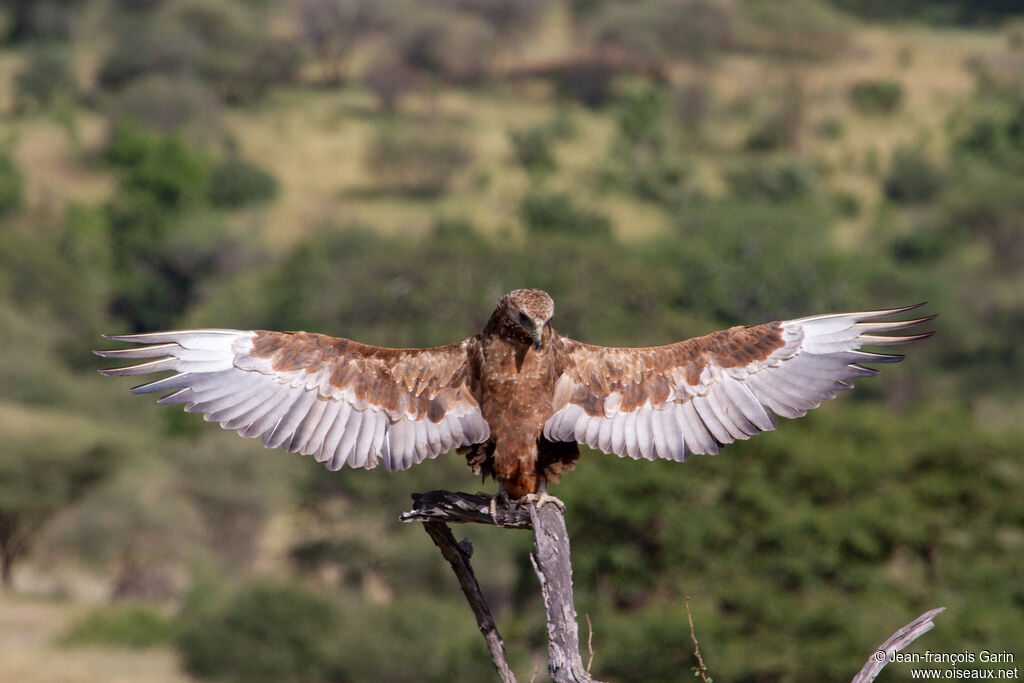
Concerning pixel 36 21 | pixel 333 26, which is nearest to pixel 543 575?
pixel 333 26

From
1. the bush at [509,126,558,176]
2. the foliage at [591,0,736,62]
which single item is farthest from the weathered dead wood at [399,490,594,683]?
the foliage at [591,0,736,62]

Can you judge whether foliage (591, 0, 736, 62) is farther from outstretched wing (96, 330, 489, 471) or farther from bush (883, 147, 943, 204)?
outstretched wing (96, 330, 489, 471)

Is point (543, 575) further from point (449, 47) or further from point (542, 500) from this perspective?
point (449, 47)

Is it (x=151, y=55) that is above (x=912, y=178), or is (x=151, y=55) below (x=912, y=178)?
above

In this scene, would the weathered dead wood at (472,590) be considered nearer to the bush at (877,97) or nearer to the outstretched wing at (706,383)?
the outstretched wing at (706,383)

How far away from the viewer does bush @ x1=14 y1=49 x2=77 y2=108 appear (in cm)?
7619

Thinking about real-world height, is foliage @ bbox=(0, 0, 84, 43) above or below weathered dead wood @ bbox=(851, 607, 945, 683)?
above

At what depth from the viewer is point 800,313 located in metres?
54.3

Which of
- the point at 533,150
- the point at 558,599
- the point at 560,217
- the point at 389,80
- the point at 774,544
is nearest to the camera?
the point at 558,599

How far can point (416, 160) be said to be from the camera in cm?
7012

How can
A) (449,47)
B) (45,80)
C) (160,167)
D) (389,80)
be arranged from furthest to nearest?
(449,47) → (389,80) → (45,80) → (160,167)

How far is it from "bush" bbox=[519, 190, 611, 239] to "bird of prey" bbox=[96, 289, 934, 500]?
5365cm

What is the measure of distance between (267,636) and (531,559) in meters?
25.5

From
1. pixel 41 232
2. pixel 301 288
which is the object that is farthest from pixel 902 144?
pixel 41 232
